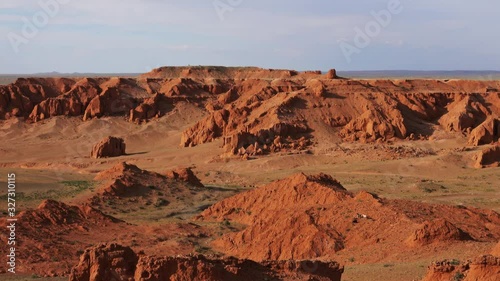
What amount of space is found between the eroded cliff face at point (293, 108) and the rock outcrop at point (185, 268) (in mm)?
37174

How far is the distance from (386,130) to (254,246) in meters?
33.3

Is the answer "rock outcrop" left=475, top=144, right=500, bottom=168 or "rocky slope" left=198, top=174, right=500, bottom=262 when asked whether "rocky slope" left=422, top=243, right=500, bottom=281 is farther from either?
"rock outcrop" left=475, top=144, right=500, bottom=168

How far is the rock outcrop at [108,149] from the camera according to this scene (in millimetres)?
55469

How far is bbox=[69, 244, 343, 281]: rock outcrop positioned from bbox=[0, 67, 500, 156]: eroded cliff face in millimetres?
37174

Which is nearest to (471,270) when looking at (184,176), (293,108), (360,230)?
(360,230)

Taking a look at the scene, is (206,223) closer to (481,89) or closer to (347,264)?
(347,264)

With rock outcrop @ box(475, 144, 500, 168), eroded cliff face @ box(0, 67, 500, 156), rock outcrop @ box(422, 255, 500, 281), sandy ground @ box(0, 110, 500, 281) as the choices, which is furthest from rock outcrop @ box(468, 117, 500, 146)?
rock outcrop @ box(422, 255, 500, 281)

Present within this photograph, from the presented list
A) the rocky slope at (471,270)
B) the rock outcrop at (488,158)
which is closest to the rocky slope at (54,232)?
the rocky slope at (471,270)

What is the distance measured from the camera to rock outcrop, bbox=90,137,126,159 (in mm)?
55469

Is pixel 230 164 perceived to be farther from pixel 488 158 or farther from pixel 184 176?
pixel 488 158

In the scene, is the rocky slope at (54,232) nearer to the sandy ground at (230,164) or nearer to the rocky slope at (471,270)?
the sandy ground at (230,164)

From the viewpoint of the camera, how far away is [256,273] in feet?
43.6

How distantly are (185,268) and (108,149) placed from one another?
4413 centimetres

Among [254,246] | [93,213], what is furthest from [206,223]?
[254,246]
